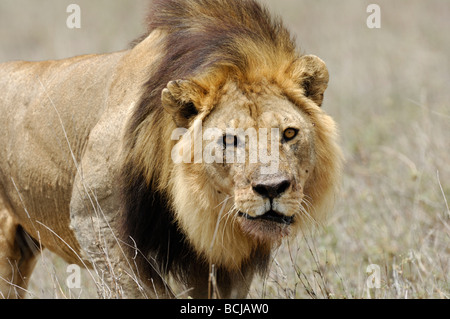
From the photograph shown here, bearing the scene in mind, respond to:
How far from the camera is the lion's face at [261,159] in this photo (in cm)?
351

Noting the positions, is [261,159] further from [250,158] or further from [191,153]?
[191,153]

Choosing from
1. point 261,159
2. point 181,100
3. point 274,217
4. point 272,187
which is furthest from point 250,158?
point 181,100

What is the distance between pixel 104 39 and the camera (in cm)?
1616

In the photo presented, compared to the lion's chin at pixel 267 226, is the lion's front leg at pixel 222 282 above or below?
below

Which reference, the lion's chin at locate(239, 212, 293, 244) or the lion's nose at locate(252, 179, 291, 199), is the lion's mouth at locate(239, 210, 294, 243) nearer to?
the lion's chin at locate(239, 212, 293, 244)

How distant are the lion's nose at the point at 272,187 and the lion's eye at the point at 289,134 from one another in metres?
0.31

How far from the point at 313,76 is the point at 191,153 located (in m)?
0.84

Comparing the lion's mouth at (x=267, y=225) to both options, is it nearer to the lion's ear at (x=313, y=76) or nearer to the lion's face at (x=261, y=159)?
the lion's face at (x=261, y=159)

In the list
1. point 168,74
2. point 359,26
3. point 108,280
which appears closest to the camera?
point 168,74

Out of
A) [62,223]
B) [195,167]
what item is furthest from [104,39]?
[195,167]

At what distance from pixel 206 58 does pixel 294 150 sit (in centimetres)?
71

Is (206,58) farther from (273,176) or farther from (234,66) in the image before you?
(273,176)

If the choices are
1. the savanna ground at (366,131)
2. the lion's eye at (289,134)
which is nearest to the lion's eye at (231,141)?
the lion's eye at (289,134)

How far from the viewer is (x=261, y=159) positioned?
11.7 feet
